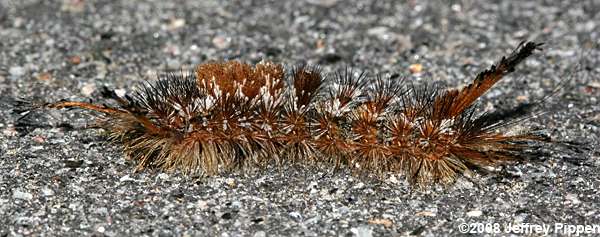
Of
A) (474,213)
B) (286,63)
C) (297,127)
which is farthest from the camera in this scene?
(286,63)

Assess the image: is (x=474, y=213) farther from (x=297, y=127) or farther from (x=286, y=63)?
(x=286, y=63)

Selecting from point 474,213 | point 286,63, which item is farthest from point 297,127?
point 286,63

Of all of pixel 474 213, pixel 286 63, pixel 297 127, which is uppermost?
pixel 286 63

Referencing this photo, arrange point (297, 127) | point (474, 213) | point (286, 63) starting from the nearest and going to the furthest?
point (474, 213), point (297, 127), point (286, 63)

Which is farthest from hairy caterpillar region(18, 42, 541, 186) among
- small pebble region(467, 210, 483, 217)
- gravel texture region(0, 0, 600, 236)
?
small pebble region(467, 210, 483, 217)

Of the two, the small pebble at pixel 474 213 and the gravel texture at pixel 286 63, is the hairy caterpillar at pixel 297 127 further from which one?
the small pebble at pixel 474 213

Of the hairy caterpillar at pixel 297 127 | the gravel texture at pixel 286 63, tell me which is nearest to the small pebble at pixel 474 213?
the gravel texture at pixel 286 63
